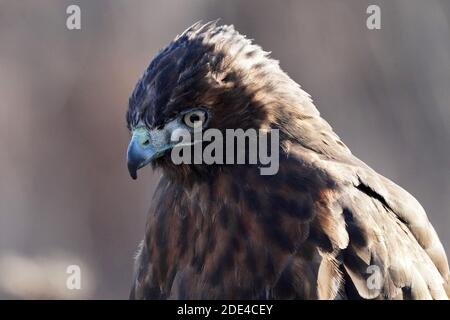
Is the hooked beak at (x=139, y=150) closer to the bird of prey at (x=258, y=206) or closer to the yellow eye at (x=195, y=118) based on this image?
the bird of prey at (x=258, y=206)

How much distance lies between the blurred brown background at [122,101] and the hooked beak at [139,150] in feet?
13.3

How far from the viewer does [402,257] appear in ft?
14.6

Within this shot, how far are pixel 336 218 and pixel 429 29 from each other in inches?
186

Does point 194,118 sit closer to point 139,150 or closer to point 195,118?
point 195,118

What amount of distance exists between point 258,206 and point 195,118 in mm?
479

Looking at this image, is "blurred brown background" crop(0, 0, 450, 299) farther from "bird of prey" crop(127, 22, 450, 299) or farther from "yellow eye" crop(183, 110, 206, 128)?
"yellow eye" crop(183, 110, 206, 128)

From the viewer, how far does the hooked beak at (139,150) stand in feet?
14.6

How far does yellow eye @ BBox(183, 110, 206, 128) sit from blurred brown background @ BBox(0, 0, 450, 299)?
4119 millimetres

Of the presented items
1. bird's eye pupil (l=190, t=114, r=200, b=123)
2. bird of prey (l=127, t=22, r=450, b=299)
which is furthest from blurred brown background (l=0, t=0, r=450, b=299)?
bird's eye pupil (l=190, t=114, r=200, b=123)

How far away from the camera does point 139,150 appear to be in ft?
14.7

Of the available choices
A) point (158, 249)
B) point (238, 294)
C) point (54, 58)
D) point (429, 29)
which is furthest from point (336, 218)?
A: point (54, 58)

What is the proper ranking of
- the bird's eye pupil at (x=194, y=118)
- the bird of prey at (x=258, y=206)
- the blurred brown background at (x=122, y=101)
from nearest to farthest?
the bird of prey at (x=258, y=206) < the bird's eye pupil at (x=194, y=118) < the blurred brown background at (x=122, y=101)

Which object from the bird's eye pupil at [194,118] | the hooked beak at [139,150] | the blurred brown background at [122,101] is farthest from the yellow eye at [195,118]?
the blurred brown background at [122,101]

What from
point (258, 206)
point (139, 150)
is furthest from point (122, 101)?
point (258, 206)
